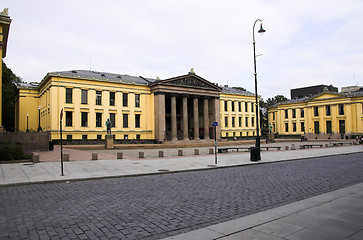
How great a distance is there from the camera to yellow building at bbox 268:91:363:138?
225ft

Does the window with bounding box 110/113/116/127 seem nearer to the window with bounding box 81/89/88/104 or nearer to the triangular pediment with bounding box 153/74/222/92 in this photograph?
the window with bounding box 81/89/88/104

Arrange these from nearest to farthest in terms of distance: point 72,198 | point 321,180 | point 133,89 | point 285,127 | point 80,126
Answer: point 72,198 < point 321,180 < point 80,126 < point 133,89 < point 285,127

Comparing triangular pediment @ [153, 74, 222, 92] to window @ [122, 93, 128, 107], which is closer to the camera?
window @ [122, 93, 128, 107]

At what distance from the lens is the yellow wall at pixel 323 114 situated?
68.3m

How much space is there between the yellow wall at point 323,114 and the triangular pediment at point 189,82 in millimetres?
33784

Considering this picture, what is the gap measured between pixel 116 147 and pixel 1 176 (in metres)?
25.1

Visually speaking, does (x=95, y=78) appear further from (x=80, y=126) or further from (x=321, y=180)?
(x=321, y=180)

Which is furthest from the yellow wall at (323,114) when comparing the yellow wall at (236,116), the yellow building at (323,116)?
the yellow wall at (236,116)

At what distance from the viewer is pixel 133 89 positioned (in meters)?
53.9

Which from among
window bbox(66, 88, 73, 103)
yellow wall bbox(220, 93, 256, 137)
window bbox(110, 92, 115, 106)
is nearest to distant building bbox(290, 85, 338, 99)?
yellow wall bbox(220, 93, 256, 137)

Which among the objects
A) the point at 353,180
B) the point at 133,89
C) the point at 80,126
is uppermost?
the point at 133,89

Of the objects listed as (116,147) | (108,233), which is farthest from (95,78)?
(108,233)

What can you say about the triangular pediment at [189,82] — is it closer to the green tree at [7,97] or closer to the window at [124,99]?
the window at [124,99]

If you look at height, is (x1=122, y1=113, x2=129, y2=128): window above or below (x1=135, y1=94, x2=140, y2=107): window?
below
